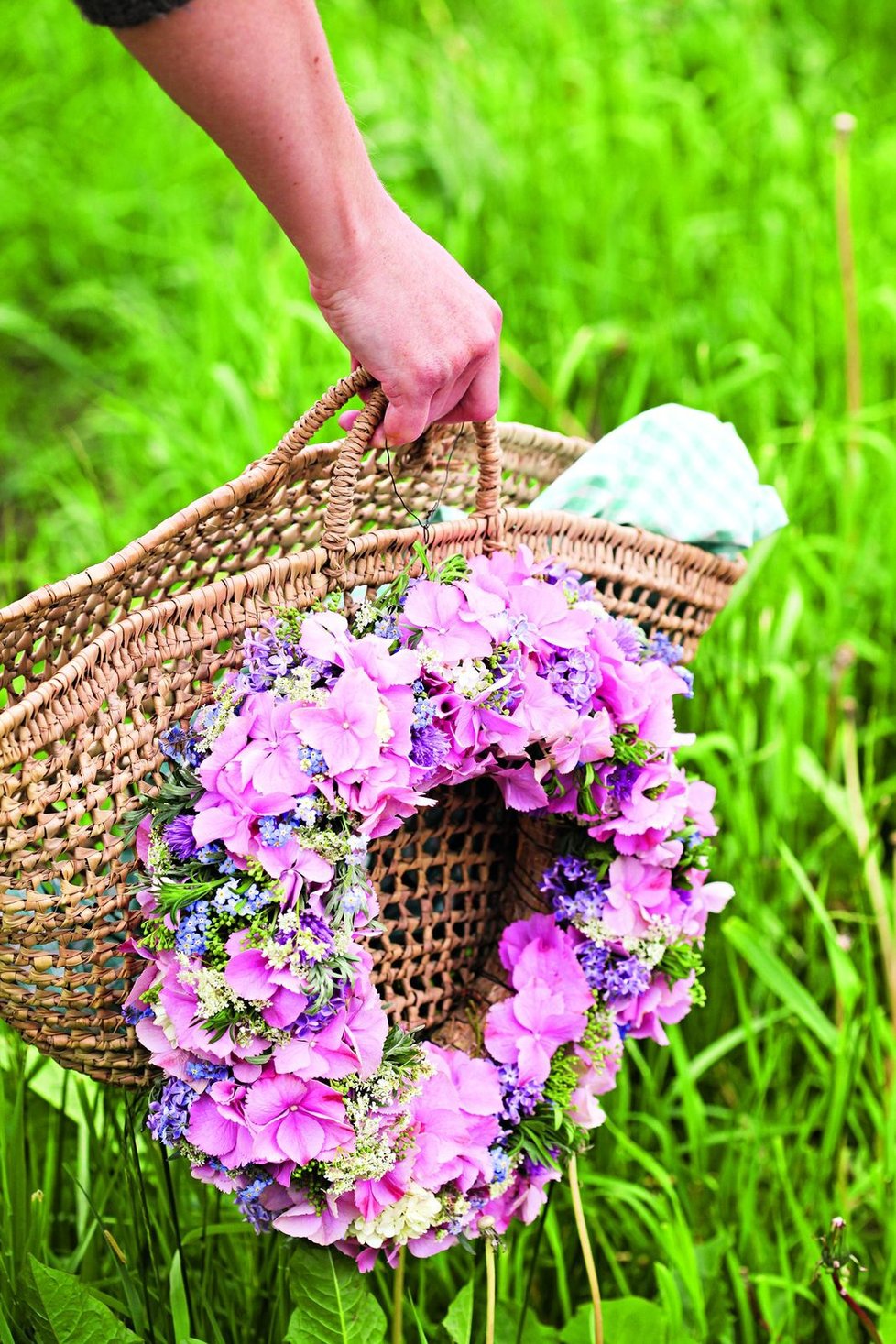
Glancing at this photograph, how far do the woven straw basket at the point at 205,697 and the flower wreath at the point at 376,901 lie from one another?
32 millimetres

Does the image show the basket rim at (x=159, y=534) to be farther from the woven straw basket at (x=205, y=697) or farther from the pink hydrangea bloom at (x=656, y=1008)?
the pink hydrangea bloom at (x=656, y=1008)

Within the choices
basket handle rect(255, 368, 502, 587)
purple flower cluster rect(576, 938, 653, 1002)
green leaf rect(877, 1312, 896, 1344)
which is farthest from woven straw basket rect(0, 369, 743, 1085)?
green leaf rect(877, 1312, 896, 1344)

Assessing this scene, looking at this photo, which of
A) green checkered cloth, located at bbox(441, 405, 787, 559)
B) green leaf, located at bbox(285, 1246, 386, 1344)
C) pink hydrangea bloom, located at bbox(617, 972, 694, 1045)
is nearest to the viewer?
green leaf, located at bbox(285, 1246, 386, 1344)

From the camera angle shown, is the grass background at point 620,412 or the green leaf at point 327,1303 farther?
the grass background at point 620,412

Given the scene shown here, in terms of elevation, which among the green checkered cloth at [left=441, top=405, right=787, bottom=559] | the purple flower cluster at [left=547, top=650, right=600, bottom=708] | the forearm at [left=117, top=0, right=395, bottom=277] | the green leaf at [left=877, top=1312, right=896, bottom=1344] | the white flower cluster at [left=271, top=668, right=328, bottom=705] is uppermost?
the forearm at [left=117, top=0, right=395, bottom=277]

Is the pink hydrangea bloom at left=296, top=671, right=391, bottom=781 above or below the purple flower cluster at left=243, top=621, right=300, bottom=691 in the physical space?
below

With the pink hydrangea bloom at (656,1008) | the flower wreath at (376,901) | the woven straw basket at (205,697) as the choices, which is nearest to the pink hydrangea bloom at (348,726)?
the flower wreath at (376,901)

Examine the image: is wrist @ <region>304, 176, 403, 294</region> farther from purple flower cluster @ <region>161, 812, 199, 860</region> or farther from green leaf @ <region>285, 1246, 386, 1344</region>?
green leaf @ <region>285, 1246, 386, 1344</region>

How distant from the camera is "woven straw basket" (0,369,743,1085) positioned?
0.77m

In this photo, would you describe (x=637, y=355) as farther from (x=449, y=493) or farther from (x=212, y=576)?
(x=212, y=576)

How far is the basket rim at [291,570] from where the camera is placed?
29.4 inches

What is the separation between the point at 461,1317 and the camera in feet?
3.00

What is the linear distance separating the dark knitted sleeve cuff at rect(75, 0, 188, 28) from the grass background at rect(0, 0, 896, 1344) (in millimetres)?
266

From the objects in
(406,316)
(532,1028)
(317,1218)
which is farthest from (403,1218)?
(406,316)
